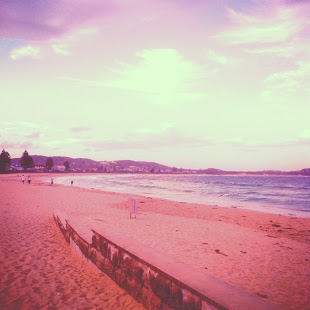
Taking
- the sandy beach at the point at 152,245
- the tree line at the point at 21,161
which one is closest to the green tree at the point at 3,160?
the tree line at the point at 21,161

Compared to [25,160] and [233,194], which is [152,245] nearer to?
[233,194]

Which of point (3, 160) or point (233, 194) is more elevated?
point (3, 160)

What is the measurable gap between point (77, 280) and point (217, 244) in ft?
15.8

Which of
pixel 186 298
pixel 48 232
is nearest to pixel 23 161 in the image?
pixel 48 232

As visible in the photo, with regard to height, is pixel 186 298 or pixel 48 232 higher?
pixel 186 298

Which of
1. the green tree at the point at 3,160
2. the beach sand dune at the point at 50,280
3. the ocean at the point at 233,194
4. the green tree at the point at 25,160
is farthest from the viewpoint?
the green tree at the point at 25,160

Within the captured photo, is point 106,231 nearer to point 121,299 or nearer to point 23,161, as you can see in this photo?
point 121,299

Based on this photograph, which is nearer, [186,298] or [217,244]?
[186,298]

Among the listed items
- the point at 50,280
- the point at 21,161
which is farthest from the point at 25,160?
the point at 50,280

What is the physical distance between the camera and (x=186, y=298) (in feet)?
9.12

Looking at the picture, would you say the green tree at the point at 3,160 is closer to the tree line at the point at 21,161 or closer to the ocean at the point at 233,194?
the tree line at the point at 21,161

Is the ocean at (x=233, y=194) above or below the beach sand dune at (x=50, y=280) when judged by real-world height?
below

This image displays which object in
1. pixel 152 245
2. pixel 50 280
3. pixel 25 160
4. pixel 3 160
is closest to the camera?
pixel 50 280

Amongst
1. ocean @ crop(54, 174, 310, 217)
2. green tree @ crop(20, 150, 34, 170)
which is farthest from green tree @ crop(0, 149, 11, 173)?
ocean @ crop(54, 174, 310, 217)
